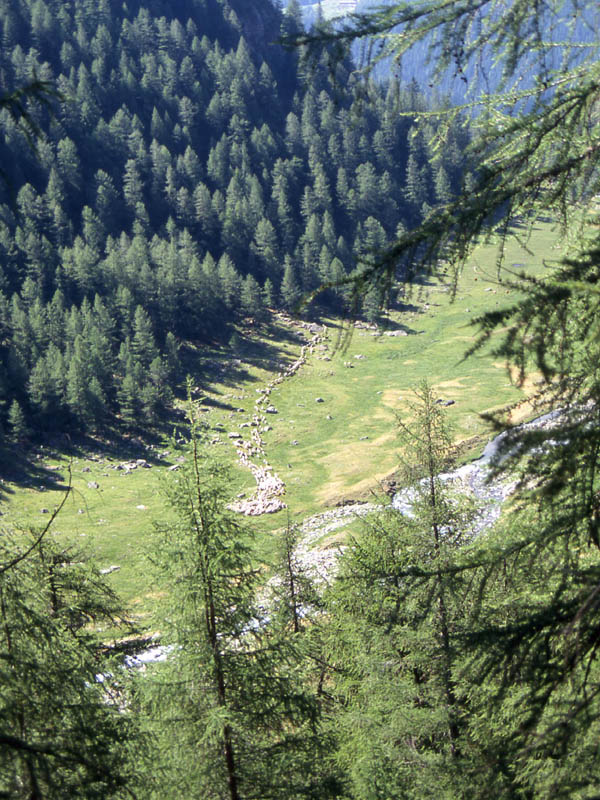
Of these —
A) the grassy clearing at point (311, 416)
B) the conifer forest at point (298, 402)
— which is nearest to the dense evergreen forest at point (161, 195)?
the conifer forest at point (298, 402)

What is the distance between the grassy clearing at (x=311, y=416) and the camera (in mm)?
53031

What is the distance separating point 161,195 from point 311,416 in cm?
7309

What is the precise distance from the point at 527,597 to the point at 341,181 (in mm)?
134323

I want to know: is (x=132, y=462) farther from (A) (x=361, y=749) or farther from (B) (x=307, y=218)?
(B) (x=307, y=218)

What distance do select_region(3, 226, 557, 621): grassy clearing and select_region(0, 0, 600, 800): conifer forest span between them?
59 centimetres

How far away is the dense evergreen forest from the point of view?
3056 inches

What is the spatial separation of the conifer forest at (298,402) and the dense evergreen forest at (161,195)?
25.2 inches

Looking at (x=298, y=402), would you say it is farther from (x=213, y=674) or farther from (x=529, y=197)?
(x=529, y=197)

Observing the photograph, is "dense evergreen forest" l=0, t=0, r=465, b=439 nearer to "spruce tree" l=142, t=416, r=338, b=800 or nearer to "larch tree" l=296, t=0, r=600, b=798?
"spruce tree" l=142, t=416, r=338, b=800

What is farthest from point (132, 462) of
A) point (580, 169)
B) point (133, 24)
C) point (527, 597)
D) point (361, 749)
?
point (133, 24)

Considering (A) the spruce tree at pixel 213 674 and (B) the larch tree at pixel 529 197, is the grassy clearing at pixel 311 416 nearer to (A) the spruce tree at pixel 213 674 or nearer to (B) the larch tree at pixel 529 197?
(A) the spruce tree at pixel 213 674

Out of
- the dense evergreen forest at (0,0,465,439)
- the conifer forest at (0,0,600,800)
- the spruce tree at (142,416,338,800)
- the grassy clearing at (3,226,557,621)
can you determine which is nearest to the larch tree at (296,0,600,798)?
the conifer forest at (0,0,600,800)

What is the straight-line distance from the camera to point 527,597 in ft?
33.3

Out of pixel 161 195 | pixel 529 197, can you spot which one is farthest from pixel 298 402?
pixel 529 197
